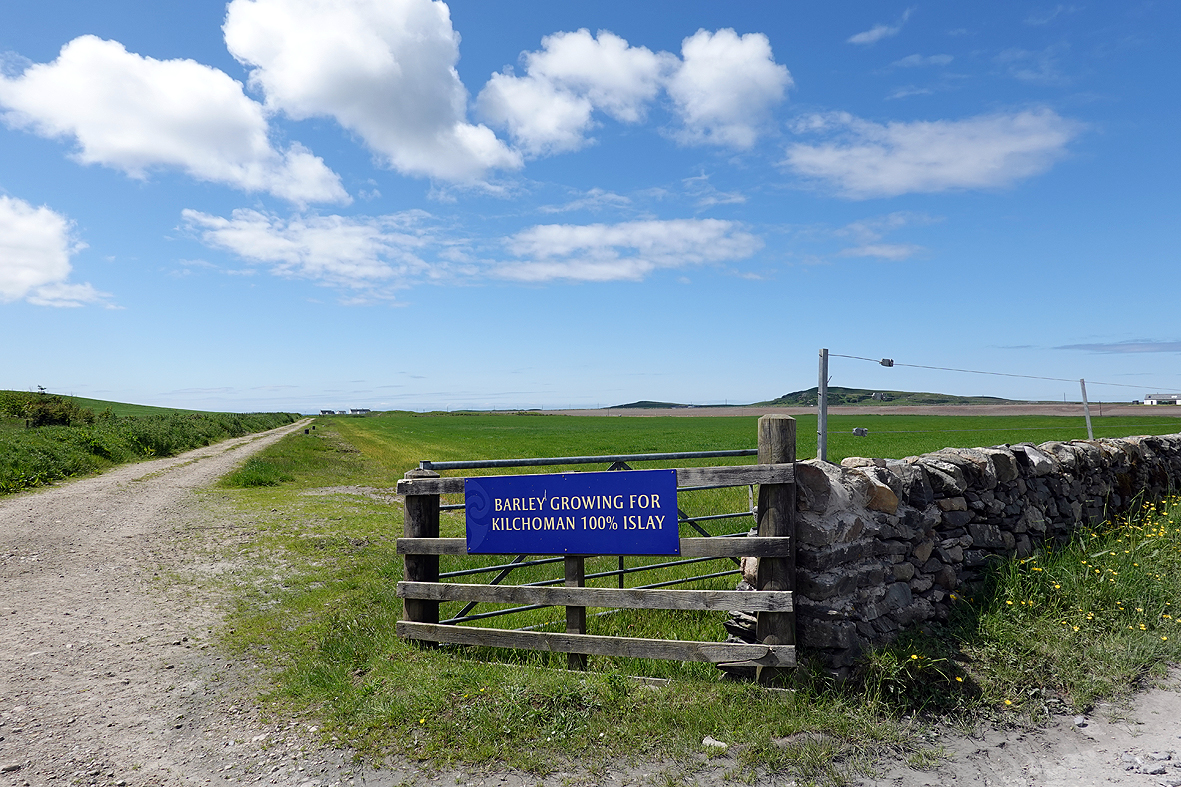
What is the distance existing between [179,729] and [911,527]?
19.8 ft

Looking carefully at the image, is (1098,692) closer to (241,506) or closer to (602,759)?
(602,759)

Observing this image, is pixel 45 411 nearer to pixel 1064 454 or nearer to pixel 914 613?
pixel 914 613

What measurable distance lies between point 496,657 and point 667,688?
63.7 inches

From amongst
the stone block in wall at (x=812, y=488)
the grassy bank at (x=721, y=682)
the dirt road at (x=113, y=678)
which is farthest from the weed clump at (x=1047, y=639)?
the dirt road at (x=113, y=678)

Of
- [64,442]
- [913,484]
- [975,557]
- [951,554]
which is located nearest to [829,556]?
[913,484]

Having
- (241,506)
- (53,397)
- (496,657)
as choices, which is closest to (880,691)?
(496,657)

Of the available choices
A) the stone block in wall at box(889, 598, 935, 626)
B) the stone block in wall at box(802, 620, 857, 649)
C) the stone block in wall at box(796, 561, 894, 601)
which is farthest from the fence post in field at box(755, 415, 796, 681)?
the stone block in wall at box(889, 598, 935, 626)

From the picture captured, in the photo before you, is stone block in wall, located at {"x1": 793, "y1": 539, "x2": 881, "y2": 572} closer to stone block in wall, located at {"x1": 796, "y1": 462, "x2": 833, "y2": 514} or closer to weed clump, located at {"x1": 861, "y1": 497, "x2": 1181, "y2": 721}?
stone block in wall, located at {"x1": 796, "y1": 462, "x2": 833, "y2": 514}

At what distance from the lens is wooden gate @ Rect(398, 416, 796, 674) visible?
482 centimetres

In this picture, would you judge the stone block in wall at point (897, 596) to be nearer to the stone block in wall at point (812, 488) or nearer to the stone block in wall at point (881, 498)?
the stone block in wall at point (881, 498)

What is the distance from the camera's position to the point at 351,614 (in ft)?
22.9

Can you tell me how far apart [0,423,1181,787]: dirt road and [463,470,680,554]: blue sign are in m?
1.72

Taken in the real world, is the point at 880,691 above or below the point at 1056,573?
below

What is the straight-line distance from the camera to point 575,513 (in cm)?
539
